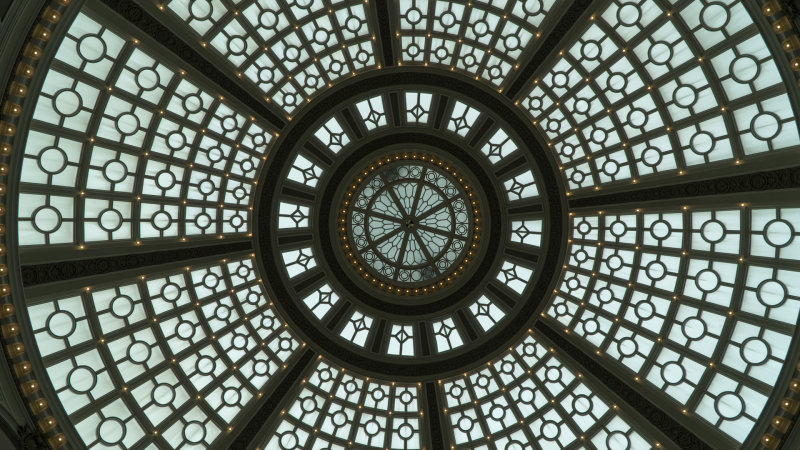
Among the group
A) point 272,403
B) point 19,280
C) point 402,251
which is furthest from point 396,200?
point 19,280

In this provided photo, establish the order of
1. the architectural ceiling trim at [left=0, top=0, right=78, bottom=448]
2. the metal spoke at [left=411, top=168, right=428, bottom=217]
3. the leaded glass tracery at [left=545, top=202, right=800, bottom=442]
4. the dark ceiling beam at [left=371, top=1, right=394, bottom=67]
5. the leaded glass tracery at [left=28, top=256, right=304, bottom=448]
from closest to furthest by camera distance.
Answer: the architectural ceiling trim at [left=0, top=0, right=78, bottom=448]
the leaded glass tracery at [left=545, top=202, right=800, bottom=442]
the leaded glass tracery at [left=28, top=256, right=304, bottom=448]
the dark ceiling beam at [left=371, top=1, right=394, bottom=67]
the metal spoke at [left=411, top=168, right=428, bottom=217]

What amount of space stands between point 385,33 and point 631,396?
18.8 metres

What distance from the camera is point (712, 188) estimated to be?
21.0 metres

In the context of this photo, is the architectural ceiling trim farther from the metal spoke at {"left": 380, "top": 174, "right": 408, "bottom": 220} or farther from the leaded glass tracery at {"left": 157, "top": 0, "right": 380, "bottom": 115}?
the metal spoke at {"left": 380, "top": 174, "right": 408, "bottom": 220}

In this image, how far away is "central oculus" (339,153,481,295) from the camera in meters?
27.2

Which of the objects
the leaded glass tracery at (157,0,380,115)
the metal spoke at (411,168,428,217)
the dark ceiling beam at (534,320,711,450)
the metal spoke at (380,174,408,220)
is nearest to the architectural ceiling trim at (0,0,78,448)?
the leaded glass tracery at (157,0,380,115)

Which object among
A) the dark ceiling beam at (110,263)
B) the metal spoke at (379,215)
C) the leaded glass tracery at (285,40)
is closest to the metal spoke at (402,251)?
the metal spoke at (379,215)

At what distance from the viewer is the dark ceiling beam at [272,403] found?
23647 millimetres

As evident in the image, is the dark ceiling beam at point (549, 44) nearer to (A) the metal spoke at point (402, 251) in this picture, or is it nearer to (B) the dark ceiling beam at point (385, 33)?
(B) the dark ceiling beam at point (385, 33)

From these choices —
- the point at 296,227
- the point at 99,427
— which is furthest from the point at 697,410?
the point at 99,427

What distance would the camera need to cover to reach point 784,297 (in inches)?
805

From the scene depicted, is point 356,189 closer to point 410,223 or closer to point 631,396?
point 410,223

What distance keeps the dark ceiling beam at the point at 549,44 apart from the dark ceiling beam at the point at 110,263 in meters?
14.5

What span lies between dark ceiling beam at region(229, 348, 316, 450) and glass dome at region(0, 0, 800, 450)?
0.09 m
